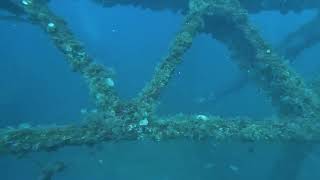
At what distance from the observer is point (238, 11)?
6363 millimetres

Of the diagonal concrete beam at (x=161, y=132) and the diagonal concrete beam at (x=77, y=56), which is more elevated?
the diagonal concrete beam at (x=77, y=56)

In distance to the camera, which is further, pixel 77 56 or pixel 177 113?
pixel 177 113

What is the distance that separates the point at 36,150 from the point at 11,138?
28cm

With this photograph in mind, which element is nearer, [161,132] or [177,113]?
[161,132]

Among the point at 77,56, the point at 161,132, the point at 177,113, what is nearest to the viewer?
the point at 161,132

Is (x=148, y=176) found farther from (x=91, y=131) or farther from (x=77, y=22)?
(x=77, y=22)

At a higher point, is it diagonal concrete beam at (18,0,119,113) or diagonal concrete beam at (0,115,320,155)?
diagonal concrete beam at (18,0,119,113)

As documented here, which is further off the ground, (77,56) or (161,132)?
(77,56)

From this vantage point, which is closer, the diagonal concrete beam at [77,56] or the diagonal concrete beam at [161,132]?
the diagonal concrete beam at [161,132]

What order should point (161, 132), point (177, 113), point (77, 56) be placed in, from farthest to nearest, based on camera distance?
point (177, 113) < point (77, 56) < point (161, 132)

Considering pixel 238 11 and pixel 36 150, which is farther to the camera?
pixel 238 11

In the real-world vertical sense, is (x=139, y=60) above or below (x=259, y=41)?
above

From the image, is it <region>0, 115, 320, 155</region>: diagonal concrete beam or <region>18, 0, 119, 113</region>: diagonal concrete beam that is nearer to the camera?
<region>0, 115, 320, 155</region>: diagonal concrete beam

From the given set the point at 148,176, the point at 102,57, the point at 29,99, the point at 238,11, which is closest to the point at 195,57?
the point at 102,57
